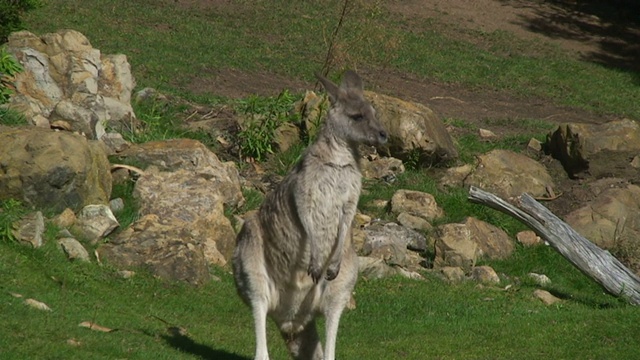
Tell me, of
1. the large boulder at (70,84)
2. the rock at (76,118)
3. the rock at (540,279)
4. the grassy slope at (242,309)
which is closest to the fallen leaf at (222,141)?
the large boulder at (70,84)

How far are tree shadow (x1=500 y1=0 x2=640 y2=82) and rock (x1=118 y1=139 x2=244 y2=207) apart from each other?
51.5 ft

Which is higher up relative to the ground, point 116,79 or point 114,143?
→ point 114,143

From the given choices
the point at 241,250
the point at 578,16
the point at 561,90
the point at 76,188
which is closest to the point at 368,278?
the point at 76,188

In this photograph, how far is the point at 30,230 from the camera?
1110cm

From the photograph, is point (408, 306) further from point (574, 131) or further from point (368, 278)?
point (574, 131)

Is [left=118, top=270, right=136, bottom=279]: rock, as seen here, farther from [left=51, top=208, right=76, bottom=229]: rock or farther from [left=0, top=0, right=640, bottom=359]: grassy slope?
[left=51, top=208, right=76, bottom=229]: rock

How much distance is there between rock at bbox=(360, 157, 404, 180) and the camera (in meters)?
16.8

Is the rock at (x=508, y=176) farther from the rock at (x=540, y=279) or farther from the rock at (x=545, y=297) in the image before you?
the rock at (x=545, y=297)

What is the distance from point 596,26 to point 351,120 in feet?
77.5

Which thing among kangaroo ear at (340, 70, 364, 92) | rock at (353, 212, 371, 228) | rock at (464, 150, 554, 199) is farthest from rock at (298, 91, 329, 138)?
kangaroo ear at (340, 70, 364, 92)

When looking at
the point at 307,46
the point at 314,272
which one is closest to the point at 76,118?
the point at 314,272

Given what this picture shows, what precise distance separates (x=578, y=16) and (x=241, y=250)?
24530 millimetres

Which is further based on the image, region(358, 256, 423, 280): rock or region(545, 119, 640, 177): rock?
region(545, 119, 640, 177): rock

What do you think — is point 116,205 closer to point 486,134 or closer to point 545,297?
point 545,297
